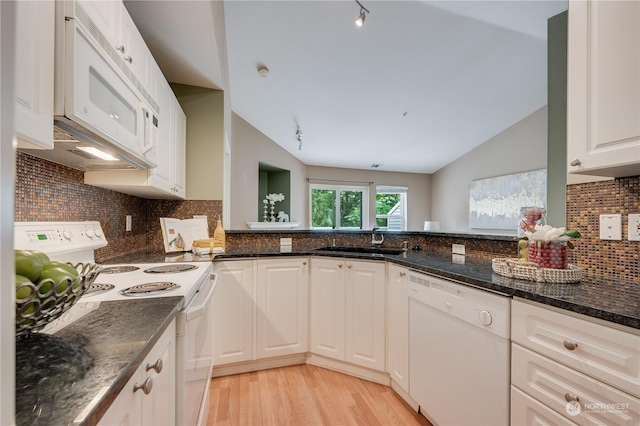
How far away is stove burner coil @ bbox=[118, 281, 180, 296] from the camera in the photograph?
1.01 m

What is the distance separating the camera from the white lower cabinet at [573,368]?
0.79m

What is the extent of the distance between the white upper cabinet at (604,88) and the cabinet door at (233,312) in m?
1.96

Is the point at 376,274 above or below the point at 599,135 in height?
below

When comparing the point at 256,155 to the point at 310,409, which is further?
the point at 256,155

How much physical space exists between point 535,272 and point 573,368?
40 centimetres

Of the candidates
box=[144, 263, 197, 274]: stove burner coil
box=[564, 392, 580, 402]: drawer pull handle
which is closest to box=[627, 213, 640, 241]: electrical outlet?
box=[564, 392, 580, 402]: drawer pull handle

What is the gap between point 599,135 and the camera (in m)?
1.07

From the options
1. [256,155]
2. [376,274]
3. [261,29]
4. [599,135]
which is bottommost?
[376,274]

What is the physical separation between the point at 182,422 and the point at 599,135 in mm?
1886

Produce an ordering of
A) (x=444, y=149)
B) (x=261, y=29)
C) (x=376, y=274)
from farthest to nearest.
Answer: (x=444, y=149), (x=261, y=29), (x=376, y=274)

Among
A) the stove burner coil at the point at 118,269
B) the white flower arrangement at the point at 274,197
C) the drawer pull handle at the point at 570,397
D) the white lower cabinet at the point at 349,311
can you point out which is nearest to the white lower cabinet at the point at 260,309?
the white lower cabinet at the point at 349,311

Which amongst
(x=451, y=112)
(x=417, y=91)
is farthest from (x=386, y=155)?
(x=417, y=91)

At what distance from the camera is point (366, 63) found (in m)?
3.12

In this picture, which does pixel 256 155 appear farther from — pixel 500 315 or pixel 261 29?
pixel 500 315
